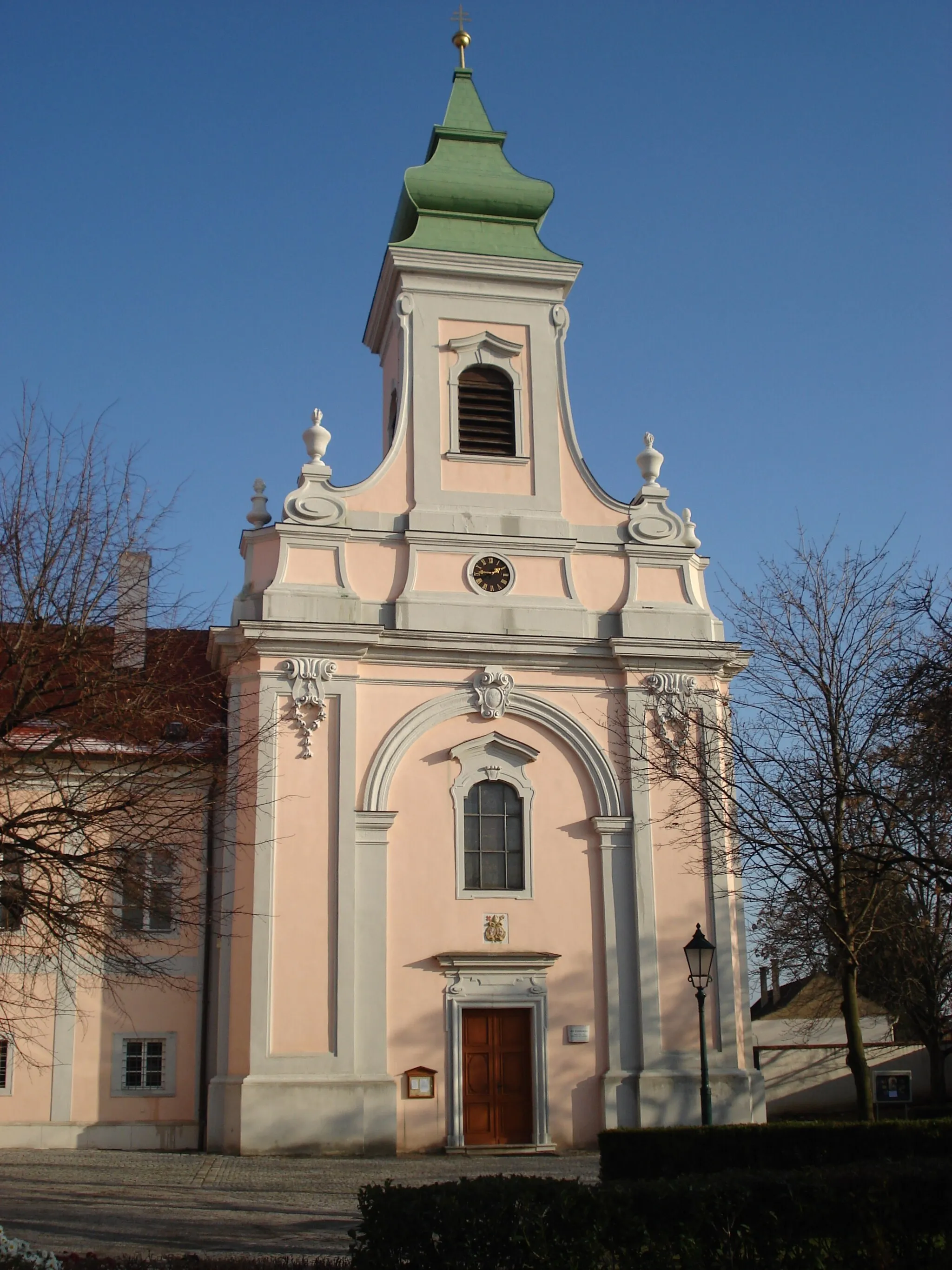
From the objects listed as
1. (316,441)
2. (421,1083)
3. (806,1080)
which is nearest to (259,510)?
(316,441)

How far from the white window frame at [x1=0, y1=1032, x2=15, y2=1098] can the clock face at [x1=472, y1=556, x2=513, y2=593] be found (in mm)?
10642

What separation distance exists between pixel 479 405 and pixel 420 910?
9337 millimetres

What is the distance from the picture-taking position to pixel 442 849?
2308cm

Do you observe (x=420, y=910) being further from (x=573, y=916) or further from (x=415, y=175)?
(x=415, y=175)

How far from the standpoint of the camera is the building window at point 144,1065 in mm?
22719

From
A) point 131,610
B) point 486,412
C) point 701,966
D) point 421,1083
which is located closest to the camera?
point 131,610

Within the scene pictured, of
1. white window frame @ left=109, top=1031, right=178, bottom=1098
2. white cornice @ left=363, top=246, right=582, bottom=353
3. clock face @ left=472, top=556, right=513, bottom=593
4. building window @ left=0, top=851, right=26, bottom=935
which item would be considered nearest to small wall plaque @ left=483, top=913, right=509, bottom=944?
white window frame @ left=109, top=1031, right=178, bottom=1098

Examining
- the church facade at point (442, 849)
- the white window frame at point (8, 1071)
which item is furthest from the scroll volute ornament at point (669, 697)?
the white window frame at point (8, 1071)

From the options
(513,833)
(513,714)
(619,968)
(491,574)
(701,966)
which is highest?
(491,574)

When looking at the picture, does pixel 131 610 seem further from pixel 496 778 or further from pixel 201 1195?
pixel 496 778

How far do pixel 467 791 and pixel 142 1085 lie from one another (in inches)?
278

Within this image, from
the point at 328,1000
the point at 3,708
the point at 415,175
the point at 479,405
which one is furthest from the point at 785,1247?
the point at 415,175

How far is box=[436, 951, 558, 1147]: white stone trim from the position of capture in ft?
72.3

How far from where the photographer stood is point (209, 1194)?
15.9 metres
